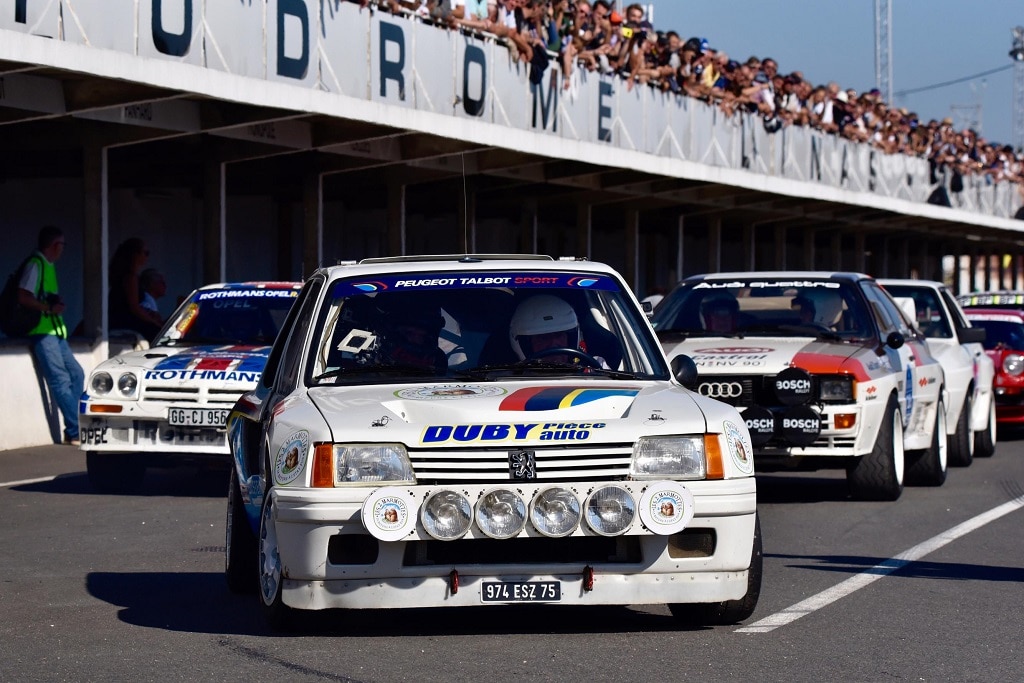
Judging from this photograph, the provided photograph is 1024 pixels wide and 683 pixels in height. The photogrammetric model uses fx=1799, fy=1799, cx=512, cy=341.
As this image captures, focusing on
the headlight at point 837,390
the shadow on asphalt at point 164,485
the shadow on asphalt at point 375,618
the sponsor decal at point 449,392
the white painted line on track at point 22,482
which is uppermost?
the sponsor decal at point 449,392

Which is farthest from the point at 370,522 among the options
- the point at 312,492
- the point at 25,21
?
the point at 25,21

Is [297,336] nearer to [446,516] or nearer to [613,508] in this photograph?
[446,516]

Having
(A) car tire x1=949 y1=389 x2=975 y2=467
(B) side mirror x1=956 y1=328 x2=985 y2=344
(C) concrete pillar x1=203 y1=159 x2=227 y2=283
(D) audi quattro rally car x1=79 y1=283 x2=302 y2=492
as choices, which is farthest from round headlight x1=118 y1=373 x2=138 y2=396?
(C) concrete pillar x1=203 y1=159 x2=227 y2=283

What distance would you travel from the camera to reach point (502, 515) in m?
6.23

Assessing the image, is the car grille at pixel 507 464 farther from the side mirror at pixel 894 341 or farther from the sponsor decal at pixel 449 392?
the side mirror at pixel 894 341

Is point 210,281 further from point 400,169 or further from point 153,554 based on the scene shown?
point 153,554

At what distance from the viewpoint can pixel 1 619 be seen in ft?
23.9

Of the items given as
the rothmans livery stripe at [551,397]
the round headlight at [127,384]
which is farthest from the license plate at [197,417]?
the rothmans livery stripe at [551,397]

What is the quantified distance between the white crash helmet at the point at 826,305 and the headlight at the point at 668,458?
20.8 feet

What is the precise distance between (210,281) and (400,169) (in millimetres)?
3993

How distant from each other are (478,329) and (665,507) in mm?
1477

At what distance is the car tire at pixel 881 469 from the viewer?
11.9m

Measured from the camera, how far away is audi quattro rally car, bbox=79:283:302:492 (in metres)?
12.0

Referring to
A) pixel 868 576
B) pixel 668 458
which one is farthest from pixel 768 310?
pixel 668 458
